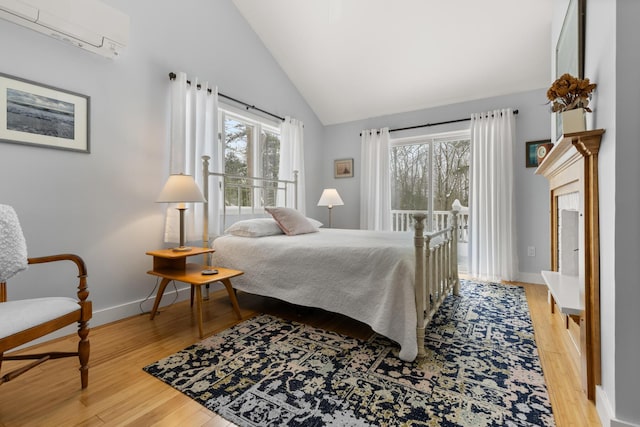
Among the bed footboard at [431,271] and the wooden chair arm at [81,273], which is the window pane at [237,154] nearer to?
the wooden chair arm at [81,273]

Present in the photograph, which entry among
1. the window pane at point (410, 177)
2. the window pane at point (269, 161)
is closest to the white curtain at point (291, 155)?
the window pane at point (269, 161)

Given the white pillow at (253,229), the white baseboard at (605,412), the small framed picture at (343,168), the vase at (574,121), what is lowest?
the white baseboard at (605,412)

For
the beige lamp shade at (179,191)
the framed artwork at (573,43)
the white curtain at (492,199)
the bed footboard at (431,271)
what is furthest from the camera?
the white curtain at (492,199)

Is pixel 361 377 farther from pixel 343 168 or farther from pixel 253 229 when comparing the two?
pixel 343 168

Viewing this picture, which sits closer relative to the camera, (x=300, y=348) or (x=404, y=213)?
(x=300, y=348)

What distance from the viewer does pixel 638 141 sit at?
113 centimetres

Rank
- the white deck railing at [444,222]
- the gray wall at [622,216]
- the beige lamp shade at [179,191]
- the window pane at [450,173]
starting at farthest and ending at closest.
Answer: the white deck railing at [444,222] → the window pane at [450,173] → the beige lamp shade at [179,191] → the gray wall at [622,216]

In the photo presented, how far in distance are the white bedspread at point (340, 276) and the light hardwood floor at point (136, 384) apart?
0.92 ft

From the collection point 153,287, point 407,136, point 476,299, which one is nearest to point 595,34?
point 476,299

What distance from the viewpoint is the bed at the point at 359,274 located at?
182 centimetres

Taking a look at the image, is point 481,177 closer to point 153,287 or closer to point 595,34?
point 595,34

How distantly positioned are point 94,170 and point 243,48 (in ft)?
7.42

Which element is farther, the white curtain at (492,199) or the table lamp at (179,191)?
the white curtain at (492,199)

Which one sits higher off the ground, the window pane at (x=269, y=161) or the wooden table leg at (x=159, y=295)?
the window pane at (x=269, y=161)
